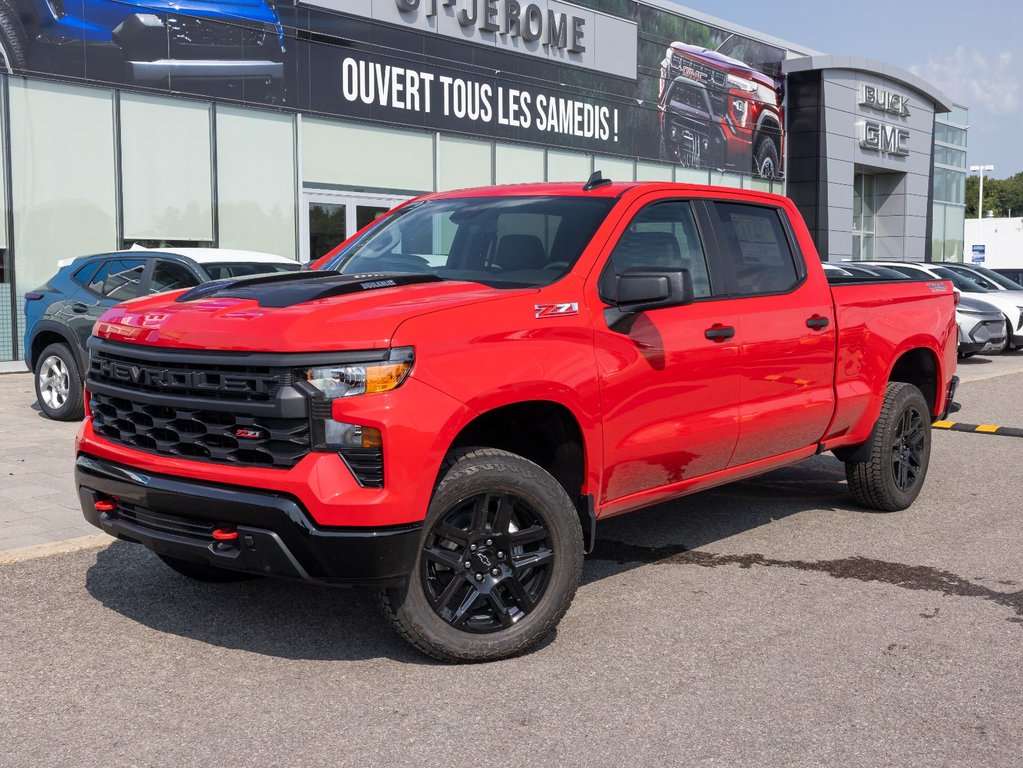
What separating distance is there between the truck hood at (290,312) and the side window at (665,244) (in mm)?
760

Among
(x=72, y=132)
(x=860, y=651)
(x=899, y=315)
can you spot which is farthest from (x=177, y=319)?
(x=72, y=132)

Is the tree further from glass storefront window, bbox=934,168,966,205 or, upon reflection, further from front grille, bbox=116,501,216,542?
front grille, bbox=116,501,216,542

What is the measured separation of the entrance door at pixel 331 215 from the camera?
64.7ft

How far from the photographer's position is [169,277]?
10.5 m

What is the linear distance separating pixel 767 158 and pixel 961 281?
13.6 meters

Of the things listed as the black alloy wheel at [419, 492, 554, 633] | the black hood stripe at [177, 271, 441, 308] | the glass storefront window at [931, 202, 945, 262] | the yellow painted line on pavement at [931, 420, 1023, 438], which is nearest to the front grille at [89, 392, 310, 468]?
the black hood stripe at [177, 271, 441, 308]

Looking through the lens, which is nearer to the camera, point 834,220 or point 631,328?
point 631,328

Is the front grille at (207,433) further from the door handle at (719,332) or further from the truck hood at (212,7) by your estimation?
the truck hood at (212,7)

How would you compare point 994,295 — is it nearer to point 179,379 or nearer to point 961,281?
point 961,281

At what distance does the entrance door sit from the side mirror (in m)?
15.2

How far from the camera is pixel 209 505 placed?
402 centimetres

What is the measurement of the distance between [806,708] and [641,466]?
142cm

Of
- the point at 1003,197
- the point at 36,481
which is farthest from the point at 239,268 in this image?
the point at 1003,197

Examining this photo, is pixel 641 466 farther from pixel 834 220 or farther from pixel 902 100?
pixel 902 100
